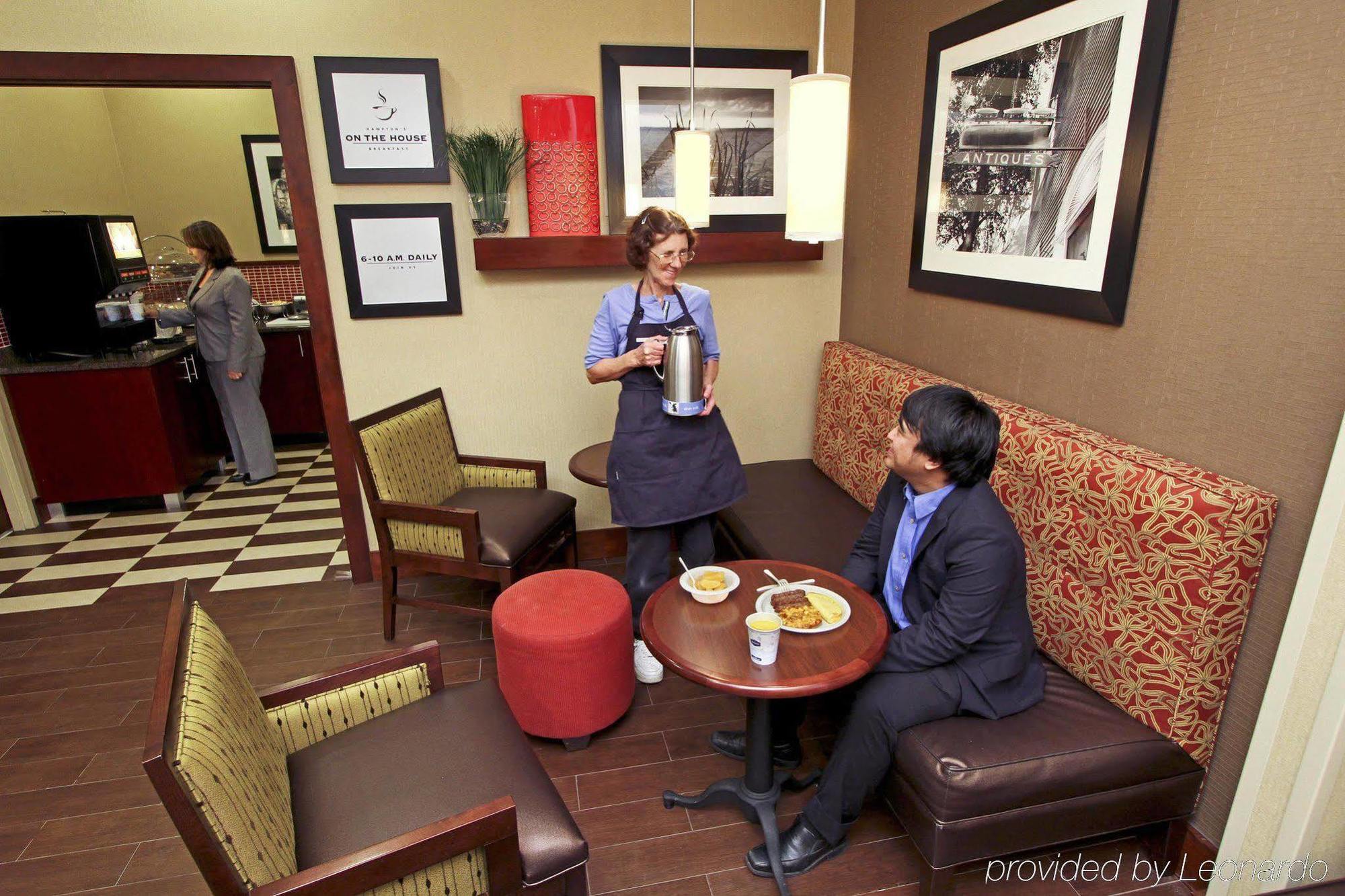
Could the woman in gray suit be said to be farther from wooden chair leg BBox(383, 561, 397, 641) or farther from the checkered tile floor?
wooden chair leg BBox(383, 561, 397, 641)

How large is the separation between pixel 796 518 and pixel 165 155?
6328 millimetres

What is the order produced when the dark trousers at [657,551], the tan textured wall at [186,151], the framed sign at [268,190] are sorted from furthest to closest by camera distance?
1. the framed sign at [268,190]
2. the tan textured wall at [186,151]
3. the dark trousers at [657,551]

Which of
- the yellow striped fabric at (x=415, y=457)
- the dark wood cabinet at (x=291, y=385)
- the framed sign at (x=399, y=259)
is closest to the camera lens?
the yellow striped fabric at (x=415, y=457)

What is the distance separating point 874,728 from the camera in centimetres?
180

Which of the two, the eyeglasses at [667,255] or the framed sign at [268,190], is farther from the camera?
the framed sign at [268,190]

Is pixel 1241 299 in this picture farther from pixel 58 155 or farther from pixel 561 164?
pixel 58 155

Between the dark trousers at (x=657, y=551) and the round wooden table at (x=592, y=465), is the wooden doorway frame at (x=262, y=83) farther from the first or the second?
the dark trousers at (x=657, y=551)

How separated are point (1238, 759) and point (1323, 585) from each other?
1.81 ft

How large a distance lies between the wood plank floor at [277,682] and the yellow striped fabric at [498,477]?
1.78 feet

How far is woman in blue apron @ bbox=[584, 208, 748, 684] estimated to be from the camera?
2416 mm

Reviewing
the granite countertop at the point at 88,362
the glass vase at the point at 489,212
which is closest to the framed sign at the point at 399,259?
the glass vase at the point at 489,212

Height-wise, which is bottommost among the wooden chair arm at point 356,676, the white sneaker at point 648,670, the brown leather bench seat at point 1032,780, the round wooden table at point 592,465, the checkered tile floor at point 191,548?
the checkered tile floor at point 191,548

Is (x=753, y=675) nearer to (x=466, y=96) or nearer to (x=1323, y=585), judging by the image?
(x=1323, y=585)

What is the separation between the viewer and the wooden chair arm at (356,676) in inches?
68.1
